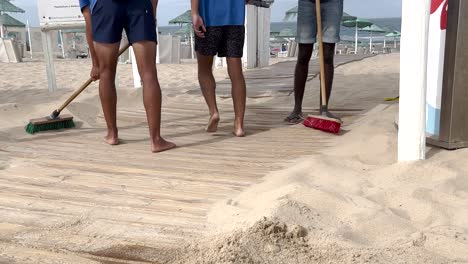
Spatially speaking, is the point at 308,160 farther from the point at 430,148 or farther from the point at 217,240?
the point at 217,240

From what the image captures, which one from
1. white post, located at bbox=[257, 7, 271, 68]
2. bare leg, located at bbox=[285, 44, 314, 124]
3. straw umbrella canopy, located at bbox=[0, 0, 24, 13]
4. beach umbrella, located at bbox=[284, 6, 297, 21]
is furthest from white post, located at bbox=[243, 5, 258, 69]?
straw umbrella canopy, located at bbox=[0, 0, 24, 13]

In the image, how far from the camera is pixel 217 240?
1.68 metres

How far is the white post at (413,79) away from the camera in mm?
2270

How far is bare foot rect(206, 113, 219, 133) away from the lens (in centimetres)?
371

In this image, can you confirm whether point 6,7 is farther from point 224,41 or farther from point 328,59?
point 328,59

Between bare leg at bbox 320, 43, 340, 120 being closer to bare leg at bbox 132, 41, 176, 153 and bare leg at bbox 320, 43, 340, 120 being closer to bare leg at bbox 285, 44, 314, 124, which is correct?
bare leg at bbox 285, 44, 314, 124

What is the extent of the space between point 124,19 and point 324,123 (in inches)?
65.7

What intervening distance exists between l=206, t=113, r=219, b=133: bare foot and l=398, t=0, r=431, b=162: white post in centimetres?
167

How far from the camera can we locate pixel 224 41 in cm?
354

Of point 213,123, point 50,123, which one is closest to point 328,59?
point 213,123

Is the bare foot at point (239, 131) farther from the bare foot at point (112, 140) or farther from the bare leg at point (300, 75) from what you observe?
the bare foot at point (112, 140)

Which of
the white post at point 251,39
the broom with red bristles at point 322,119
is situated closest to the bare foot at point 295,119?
the broom with red bristles at point 322,119

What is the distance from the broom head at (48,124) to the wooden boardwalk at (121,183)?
117 mm

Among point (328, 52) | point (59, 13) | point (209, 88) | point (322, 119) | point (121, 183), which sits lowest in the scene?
point (121, 183)
